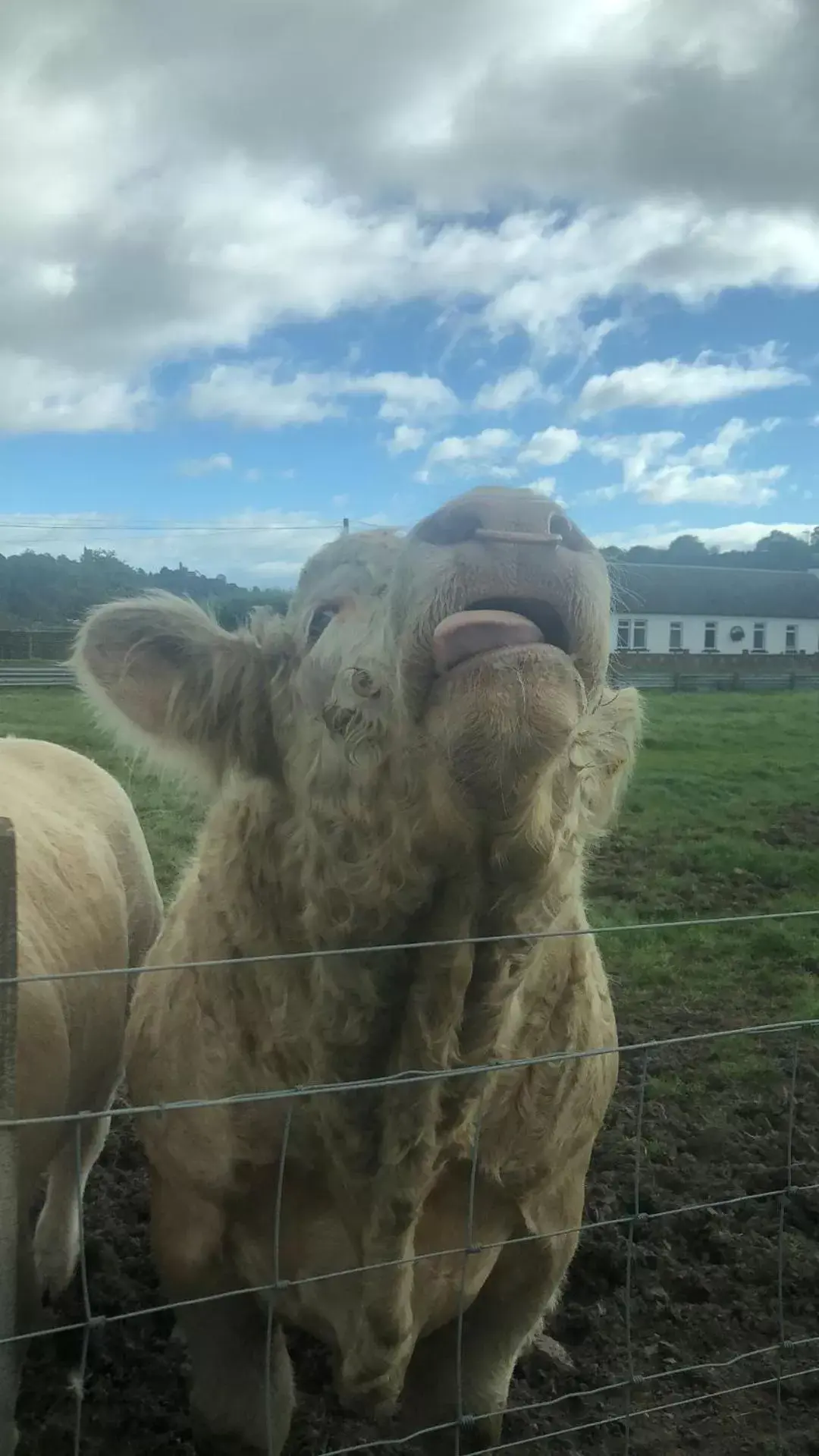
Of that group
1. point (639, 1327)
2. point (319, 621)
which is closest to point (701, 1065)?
point (639, 1327)

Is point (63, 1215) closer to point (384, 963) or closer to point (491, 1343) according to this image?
point (491, 1343)

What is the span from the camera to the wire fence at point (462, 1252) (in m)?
1.57

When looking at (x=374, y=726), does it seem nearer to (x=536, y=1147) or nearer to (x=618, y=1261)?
(x=536, y=1147)

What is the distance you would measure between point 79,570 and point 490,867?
196 cm

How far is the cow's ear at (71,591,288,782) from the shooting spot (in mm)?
2209

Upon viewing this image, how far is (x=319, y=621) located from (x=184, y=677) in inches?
12.7

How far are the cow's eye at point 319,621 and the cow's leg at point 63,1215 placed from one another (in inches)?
70.7

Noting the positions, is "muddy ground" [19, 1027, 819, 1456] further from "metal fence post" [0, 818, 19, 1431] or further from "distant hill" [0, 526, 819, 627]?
"distant hill" [0, 526, 819, 627]

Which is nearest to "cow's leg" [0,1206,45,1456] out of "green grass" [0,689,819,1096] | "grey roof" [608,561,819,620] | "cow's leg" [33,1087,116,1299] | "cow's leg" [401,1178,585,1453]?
"cow's leg" [33,1087,116,1299]

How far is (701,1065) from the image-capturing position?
4.08 meters

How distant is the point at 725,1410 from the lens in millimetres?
2605

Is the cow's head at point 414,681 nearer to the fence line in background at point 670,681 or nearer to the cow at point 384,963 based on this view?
the cow at point 384,963

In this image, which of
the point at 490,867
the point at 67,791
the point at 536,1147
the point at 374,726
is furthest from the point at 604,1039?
the point at 67,791

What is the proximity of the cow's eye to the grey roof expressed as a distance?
1495mm
